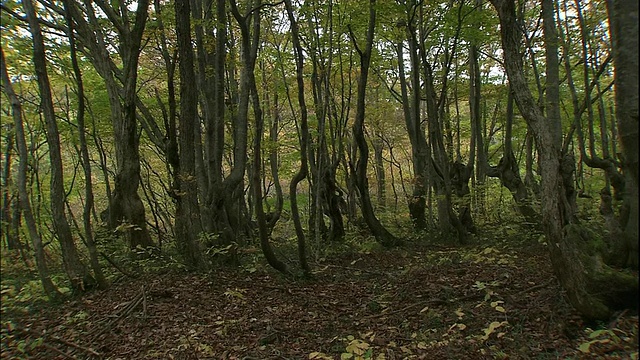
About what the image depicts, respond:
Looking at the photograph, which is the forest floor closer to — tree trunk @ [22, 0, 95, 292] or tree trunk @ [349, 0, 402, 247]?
tree trunk @ [22, 0, 95, 292]

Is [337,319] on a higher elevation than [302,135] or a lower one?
lower

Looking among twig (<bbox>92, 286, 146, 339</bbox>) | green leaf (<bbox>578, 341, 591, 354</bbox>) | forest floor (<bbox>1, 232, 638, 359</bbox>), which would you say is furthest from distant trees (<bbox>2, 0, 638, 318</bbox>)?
twig (<bbox>92, 286, 146, 339</bbox>)

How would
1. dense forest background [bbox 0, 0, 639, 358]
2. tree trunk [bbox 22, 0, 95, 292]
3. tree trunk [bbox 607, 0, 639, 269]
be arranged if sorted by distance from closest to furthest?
tree trunk [bbox 607, 0, 639, 269] → dense forest background [bbox 0, 0, 639, 358] → tree trunk [bbox 22, 0, 95, 292]

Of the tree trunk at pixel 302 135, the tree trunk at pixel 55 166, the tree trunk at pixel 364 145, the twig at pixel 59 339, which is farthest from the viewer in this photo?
the tree trunk at pixel 364 145

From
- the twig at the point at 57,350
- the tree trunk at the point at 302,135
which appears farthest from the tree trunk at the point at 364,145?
the twig at the point at 57,350

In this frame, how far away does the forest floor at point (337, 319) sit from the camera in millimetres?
4371

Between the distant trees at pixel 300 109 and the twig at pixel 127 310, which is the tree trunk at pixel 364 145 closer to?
the distant trees at pixel 300 109

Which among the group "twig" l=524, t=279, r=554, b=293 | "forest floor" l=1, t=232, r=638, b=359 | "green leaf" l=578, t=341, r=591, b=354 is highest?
Answer: "twig" l=524, t=279, r=554, b=293

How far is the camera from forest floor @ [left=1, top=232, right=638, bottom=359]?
14.3 ft

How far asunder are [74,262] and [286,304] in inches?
151

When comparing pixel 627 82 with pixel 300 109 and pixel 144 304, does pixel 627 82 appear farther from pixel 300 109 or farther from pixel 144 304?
pixel 300 109

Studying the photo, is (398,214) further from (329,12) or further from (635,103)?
(635,103)

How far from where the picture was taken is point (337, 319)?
6195 millimetres

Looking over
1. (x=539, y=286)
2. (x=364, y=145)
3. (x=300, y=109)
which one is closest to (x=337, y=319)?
(x=539, y=286)
